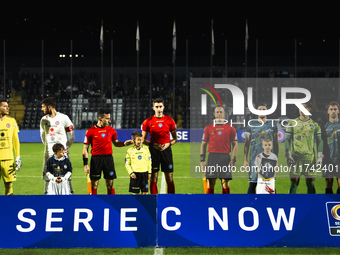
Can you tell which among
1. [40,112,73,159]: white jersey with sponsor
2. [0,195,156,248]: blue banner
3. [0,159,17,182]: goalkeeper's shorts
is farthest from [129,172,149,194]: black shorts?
[0,159,17,182]: goalkeeper's shorts

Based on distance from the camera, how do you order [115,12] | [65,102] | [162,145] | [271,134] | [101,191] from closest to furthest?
1. [271,134]
2. [162,145]
3. [101,191]
4. [65,102]
5. [115,12]

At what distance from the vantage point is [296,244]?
4445 mm

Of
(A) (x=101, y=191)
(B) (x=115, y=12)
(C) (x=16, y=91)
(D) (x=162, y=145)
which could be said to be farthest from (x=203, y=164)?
(B) (x=115, y=12)

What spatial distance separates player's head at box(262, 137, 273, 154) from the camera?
247 inches

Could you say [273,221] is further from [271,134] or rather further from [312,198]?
[271,134]

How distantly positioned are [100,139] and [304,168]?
362cm

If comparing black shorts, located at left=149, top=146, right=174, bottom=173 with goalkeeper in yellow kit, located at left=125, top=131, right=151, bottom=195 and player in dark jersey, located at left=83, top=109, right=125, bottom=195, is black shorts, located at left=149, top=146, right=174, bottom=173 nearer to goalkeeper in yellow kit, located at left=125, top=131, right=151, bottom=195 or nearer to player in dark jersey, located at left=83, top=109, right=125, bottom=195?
goalkeeper in yellow kit, located at left=125, top=131, right=151, bottom=195

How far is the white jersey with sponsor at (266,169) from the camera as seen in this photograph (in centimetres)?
623

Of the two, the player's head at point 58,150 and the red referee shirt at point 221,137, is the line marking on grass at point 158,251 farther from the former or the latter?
the player's head at point 58,150

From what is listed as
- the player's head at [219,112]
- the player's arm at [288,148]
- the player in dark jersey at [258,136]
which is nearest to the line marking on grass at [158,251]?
the player in dark jersey at [258,136]

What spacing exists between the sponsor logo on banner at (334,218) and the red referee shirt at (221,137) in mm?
2281

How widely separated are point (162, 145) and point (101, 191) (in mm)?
2724

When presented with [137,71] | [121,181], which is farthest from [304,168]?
[137,71]

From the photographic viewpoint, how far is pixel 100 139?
22.0ft
